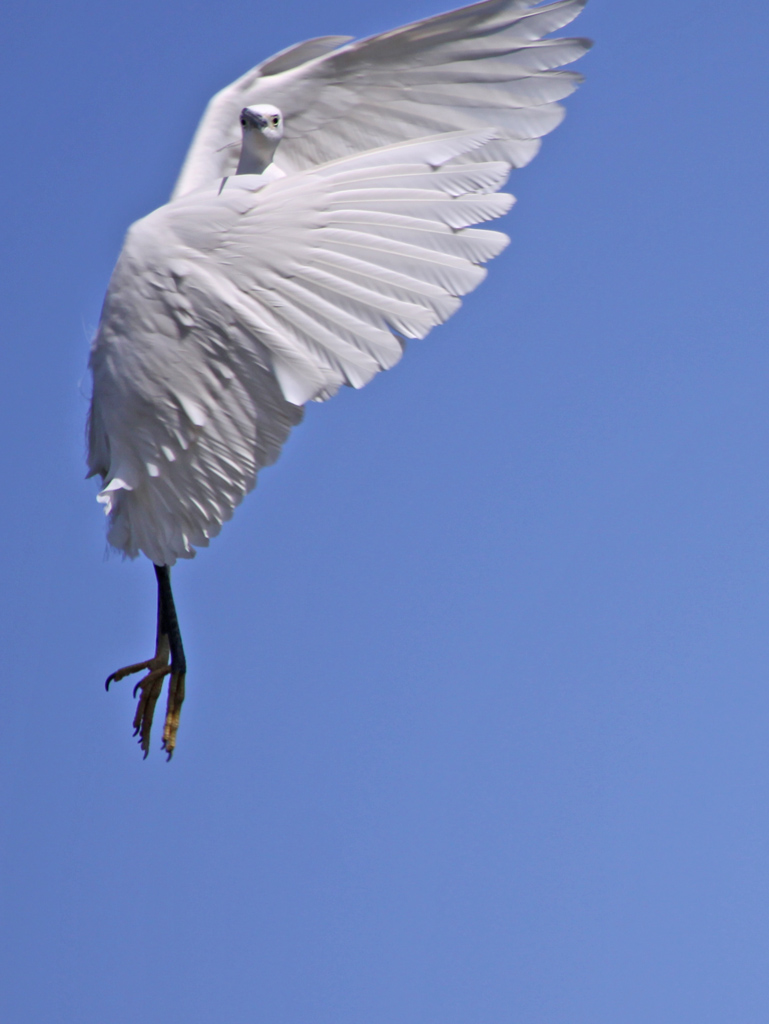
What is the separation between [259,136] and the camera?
803 centimetres

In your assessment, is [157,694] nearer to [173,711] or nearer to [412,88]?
[173,711]

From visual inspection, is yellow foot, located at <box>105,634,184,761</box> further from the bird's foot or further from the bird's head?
the bird's head

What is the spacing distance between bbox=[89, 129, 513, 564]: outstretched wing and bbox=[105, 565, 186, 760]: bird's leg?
0.97 metres

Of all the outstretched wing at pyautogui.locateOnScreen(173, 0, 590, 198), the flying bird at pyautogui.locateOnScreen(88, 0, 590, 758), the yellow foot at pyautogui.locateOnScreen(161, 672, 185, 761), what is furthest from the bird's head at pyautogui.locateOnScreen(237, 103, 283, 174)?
the yellow foot at pyautogui.locateOnScreen(161, 672, 185, 761)

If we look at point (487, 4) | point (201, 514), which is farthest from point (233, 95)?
point (201, 514)

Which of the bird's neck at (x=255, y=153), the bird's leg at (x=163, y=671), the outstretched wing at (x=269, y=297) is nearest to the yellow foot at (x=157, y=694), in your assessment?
the bird's leg at (x=163, y=671)

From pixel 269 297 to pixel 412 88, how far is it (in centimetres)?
181

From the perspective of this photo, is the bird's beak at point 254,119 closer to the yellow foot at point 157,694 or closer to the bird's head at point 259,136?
the bird's head at point 259,136

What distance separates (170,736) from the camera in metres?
7.70

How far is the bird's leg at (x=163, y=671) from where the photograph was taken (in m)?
7.77

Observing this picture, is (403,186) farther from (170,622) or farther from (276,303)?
(170,622)

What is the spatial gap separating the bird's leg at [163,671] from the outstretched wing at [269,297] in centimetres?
97

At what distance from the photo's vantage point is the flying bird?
657 cm

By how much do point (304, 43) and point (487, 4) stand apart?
187cm
